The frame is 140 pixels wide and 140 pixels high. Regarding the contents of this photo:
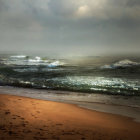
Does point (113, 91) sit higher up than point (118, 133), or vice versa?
point (113, 91)

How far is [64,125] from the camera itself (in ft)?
25.1

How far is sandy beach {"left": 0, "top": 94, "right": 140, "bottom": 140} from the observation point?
6470mm

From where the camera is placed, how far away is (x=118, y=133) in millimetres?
7254

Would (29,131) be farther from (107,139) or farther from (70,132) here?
(107,139)

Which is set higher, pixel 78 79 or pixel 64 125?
pixel 78 79

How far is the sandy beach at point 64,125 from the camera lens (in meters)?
6.47

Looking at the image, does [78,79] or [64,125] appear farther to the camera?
[78,79]

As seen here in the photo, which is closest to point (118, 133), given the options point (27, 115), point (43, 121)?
point (43, 121)

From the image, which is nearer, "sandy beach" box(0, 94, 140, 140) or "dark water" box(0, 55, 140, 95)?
"sandy beach" box(0, 94, 140, 140)

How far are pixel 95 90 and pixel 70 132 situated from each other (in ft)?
36.2

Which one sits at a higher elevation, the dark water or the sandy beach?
the dark water

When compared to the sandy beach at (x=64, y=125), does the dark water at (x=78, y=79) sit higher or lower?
higher

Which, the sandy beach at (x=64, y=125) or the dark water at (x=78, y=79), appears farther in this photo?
the dark water at (x=78, y=79)

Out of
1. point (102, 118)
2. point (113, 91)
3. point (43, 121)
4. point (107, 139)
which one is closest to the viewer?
point (107, 139)
